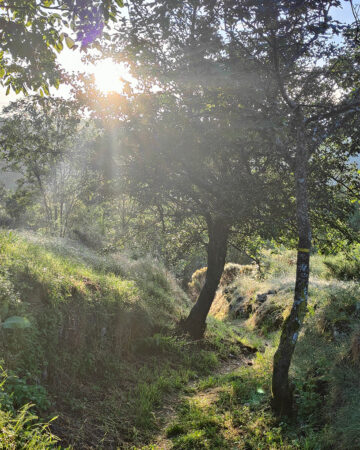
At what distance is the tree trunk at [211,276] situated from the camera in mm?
9781

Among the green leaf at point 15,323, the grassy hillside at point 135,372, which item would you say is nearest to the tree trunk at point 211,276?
the grassy hillside at point 135,372

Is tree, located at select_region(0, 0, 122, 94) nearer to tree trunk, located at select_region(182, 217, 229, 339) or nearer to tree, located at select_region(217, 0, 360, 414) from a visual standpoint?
tree, located at select_region(217, 0, 360, 414)

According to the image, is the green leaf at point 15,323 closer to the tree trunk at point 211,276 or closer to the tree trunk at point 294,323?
the tree trunk at point 294,323

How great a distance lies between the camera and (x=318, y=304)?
911 cm

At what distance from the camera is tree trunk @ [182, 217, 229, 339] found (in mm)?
9781

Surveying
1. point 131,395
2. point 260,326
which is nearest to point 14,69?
point 131,395

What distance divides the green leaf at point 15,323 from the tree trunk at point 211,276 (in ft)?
18.2

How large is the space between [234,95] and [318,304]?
587 centimetres

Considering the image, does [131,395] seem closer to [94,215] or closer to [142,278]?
[142,278]

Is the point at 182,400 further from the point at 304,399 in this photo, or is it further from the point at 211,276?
the point at 211,276

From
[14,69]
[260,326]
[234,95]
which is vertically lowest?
[260,326]

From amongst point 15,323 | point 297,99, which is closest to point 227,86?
point 297,99

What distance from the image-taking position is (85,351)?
641cm

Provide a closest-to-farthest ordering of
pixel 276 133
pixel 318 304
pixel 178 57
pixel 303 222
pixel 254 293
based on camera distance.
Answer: pixel 303 222
pixel 276 133
pixel 178 57
pixel 318 304
pixel 254 293
